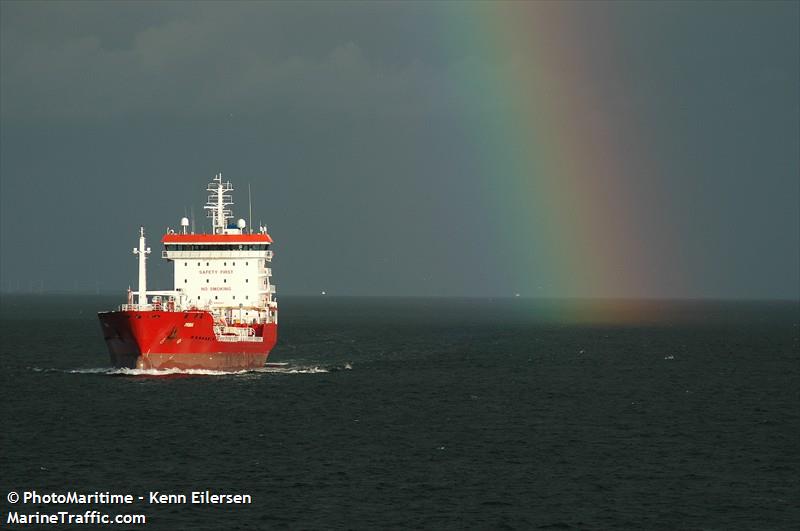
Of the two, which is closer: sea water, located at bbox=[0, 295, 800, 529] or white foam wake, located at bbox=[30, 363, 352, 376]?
sea water, located at bbox=[0, 295, 800, 529]

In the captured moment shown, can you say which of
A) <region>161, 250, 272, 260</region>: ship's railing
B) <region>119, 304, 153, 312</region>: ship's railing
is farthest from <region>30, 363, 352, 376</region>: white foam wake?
<region>161, 250, 272, 260</region>: ship's railing

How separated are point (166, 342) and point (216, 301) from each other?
10245 millimetres

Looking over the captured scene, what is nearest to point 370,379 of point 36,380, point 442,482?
point 36,380

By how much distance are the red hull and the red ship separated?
0.28 feet

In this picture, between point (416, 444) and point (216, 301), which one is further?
point (216, 301)

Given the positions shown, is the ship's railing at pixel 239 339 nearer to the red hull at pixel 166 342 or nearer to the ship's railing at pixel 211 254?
the red hull at pixel 166 342

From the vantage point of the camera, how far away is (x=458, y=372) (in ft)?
309

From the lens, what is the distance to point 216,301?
278ft

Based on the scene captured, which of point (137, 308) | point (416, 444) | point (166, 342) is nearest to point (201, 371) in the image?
point (166, 342)

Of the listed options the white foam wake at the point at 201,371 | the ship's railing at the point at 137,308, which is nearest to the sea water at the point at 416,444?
the white foam wake at the point at 201,371

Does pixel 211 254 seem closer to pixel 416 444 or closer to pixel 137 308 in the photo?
pixel 137 308

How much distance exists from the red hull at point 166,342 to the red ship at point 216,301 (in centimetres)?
9

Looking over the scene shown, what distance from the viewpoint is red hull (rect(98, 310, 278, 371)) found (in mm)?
73375

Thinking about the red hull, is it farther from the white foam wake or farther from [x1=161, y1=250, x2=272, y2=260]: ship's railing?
[x1=161, y1=250, x2=272, y2=260]: ship's railing
